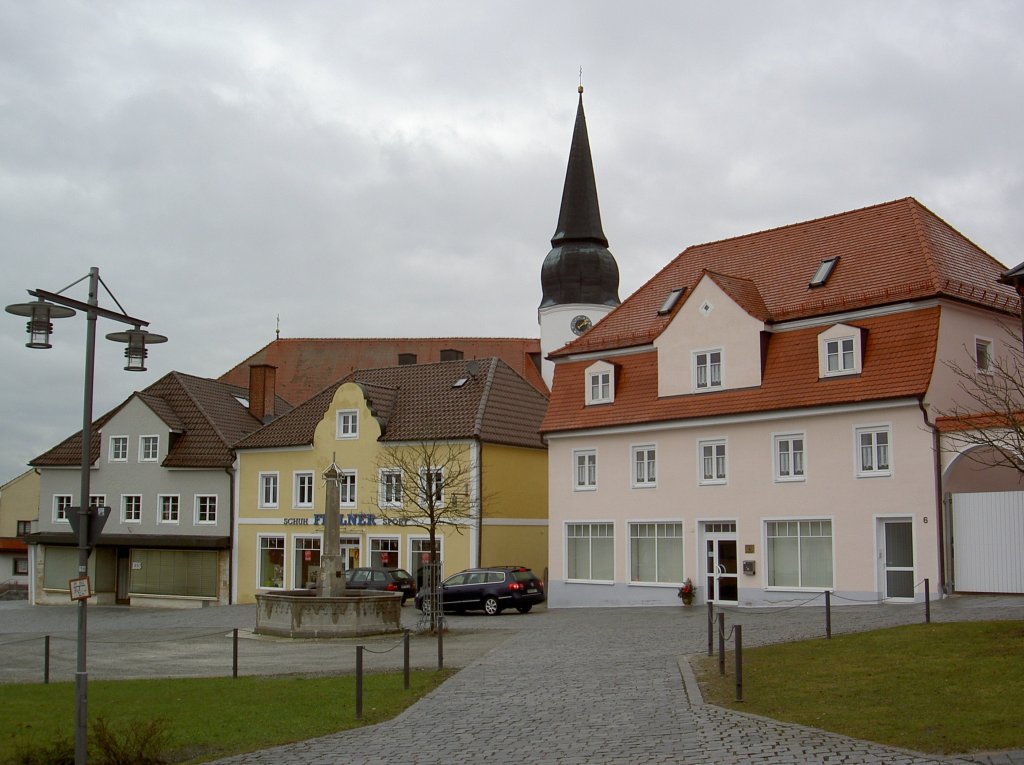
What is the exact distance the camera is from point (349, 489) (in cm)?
4534

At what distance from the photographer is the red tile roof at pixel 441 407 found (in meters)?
43.8

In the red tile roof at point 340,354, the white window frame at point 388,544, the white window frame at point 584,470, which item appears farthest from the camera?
the red tile roof at point 340,354

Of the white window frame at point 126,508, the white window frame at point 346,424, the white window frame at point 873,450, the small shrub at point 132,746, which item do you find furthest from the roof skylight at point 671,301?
the small shrub at point 132,746

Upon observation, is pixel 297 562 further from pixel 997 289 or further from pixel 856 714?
pixel 856 714

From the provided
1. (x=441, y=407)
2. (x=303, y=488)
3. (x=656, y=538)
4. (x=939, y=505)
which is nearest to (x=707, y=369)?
(x=656, y=538)

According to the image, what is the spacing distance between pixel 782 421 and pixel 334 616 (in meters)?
13.4

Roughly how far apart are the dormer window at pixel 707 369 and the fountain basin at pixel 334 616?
464 inches

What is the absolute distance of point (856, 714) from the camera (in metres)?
13.2

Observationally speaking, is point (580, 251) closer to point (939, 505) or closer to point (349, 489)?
point (349, 489)

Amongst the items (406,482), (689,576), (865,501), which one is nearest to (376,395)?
(406,482)

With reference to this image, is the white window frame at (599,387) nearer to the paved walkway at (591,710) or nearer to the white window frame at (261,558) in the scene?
the paved walkway at (591,710)

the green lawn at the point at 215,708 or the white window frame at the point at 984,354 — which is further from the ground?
the white window frame at the point at 984,354

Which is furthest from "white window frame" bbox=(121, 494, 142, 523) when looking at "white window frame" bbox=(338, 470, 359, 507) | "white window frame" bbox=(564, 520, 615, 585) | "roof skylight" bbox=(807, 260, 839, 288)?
"roof skylight" bbox=(807, 260, 839, 288)

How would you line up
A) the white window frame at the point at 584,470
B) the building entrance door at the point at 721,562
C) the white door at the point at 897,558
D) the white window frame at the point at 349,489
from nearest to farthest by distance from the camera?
the white door at the point at 897,558
the building entrance door at the point at 721,562
the white window frame at the point at 584,470
the white window frame at the point at 349,489
